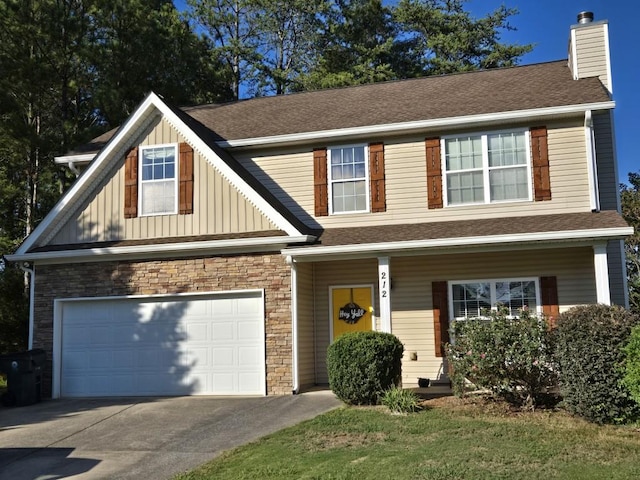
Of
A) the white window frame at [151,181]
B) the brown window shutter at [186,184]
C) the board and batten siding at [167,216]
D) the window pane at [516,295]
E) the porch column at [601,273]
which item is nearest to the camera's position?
the porch column at [601,273]

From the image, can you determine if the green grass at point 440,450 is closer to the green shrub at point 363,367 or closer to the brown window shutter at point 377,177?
the green shrub at point 363,367

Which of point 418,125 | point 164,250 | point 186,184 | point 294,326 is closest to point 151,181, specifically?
point 186,184

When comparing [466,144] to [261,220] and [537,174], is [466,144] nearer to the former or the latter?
[537,174]

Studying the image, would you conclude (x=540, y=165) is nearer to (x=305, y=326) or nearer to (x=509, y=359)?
(x=509, y=359)

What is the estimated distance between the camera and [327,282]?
14.5m

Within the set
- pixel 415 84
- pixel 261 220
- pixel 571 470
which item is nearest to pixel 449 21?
pixel 415 84

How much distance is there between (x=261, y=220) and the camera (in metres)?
13.4

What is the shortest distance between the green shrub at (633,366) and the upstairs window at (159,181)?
933 centimetres

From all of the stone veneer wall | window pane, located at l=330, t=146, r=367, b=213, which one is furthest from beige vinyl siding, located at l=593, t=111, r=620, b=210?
the stone veneer wall

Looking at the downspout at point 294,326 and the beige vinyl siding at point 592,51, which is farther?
the beige vinyl siding at point 592,51

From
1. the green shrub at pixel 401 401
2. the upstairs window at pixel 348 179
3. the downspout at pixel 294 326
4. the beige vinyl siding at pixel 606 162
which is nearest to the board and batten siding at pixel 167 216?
the downspout at pixel 294 326

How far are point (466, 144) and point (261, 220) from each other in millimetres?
4643

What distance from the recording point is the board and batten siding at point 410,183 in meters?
13.2

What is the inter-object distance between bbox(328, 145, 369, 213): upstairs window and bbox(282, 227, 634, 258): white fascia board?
5.81ft
